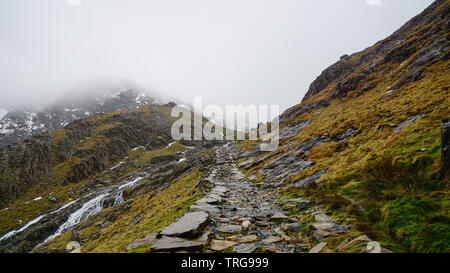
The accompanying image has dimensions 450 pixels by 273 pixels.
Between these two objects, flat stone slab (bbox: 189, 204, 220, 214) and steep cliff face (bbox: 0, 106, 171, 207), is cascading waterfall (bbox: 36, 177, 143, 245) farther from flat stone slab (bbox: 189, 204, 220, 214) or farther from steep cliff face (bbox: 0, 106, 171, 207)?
steep cliff face (bbox: 0, 106, 171, 207)

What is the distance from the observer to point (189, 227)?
6.69 meters

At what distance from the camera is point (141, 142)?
106 metres

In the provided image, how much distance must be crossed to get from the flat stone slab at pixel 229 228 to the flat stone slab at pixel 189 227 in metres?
0.58

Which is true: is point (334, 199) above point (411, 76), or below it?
below

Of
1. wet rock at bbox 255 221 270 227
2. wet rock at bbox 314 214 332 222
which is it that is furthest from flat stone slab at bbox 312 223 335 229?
wet rock at bbox 255 221 270 227

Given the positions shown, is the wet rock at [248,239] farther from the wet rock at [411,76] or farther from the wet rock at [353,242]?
the wet rock at [411,76]

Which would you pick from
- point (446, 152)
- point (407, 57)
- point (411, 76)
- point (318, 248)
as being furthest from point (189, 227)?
point (407, 57)

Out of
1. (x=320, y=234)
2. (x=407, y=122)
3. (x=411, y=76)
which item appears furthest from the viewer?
(x=411, y=76)

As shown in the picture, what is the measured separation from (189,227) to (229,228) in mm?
1565

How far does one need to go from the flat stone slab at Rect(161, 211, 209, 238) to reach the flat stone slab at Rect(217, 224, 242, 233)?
1.91 ft

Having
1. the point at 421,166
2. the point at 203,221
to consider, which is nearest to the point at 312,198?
the point at 421,166

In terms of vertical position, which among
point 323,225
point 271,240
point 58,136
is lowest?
point 58,136

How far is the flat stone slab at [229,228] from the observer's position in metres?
7.03

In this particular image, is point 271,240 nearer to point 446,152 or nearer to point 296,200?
point 296,200
